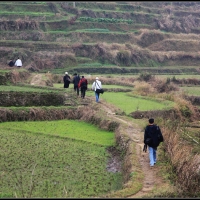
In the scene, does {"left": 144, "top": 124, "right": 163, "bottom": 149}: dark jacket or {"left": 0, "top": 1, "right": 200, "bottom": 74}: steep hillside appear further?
{"left": 0, "top": 1, "right": 200, "bottom": 74}: steep hillside

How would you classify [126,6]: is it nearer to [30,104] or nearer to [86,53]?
[86,53]

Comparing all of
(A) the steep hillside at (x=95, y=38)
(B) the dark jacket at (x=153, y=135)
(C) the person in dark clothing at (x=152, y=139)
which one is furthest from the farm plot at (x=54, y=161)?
(A) the steep hillside at (x=95, y=38)

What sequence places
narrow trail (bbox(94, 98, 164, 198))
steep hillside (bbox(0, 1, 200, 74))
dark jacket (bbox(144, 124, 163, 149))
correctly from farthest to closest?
1. steep hillside (bbox(0, 1, 200, 74))
2. dark jacket (bbox(144, 124, 163, 149))
3. narrow trail (bbox(94, 98, 164, 198))

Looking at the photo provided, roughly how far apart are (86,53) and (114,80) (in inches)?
543

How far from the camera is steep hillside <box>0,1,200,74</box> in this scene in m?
43.4

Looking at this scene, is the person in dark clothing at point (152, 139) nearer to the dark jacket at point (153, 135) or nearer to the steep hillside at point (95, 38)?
the dark jacket at point (153, 135)

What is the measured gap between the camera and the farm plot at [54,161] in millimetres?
11375

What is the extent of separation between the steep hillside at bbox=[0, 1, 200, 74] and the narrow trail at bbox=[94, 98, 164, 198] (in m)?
23.1

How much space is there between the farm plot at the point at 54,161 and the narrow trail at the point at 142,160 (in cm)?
83

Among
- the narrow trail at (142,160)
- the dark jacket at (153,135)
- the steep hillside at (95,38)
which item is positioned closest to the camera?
the narrow trail at (142,160)

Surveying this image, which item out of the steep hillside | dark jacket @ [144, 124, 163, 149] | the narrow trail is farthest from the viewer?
the steep hillside

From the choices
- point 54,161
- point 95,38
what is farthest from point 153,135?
point 95,38

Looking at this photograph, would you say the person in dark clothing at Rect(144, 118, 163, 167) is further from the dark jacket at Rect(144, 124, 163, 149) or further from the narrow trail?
the narrow trail

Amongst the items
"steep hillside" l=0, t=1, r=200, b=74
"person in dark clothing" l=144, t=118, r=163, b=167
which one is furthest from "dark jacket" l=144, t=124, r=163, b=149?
"steep hillside" l=0, t=1, r=200, b=74
